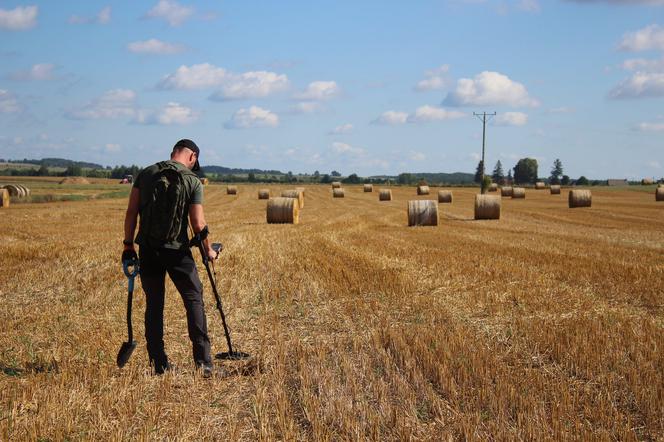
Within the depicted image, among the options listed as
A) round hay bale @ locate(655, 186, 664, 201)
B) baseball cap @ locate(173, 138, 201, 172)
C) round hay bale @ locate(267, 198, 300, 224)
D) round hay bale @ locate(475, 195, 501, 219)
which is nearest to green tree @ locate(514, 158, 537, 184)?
round hay bale @ locate(655, 186, 664, 201)

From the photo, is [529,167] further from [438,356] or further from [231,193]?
[438,356]

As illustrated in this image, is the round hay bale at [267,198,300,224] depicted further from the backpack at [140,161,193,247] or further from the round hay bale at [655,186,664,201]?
the round hay bale at [655,186,664,201]

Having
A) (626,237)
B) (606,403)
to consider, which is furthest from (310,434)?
(626,237)

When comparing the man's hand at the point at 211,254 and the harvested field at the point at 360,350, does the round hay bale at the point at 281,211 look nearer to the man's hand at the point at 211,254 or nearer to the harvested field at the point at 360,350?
the harvested field at the point at 360,350

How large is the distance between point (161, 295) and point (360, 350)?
2169 mm

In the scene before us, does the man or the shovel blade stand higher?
the man

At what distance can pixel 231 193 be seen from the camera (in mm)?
61562

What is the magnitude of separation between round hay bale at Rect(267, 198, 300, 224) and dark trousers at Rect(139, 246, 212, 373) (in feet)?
64.3

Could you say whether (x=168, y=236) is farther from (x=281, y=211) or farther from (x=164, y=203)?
(x=281, y=211)

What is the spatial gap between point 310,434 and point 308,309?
4744mm

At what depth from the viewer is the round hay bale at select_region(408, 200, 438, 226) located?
84.2 feet

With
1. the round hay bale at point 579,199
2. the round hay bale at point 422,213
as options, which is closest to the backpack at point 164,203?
the round hay bale at point 422,213

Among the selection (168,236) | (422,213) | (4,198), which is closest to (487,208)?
(422,213)

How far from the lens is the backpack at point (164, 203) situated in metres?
6.32
